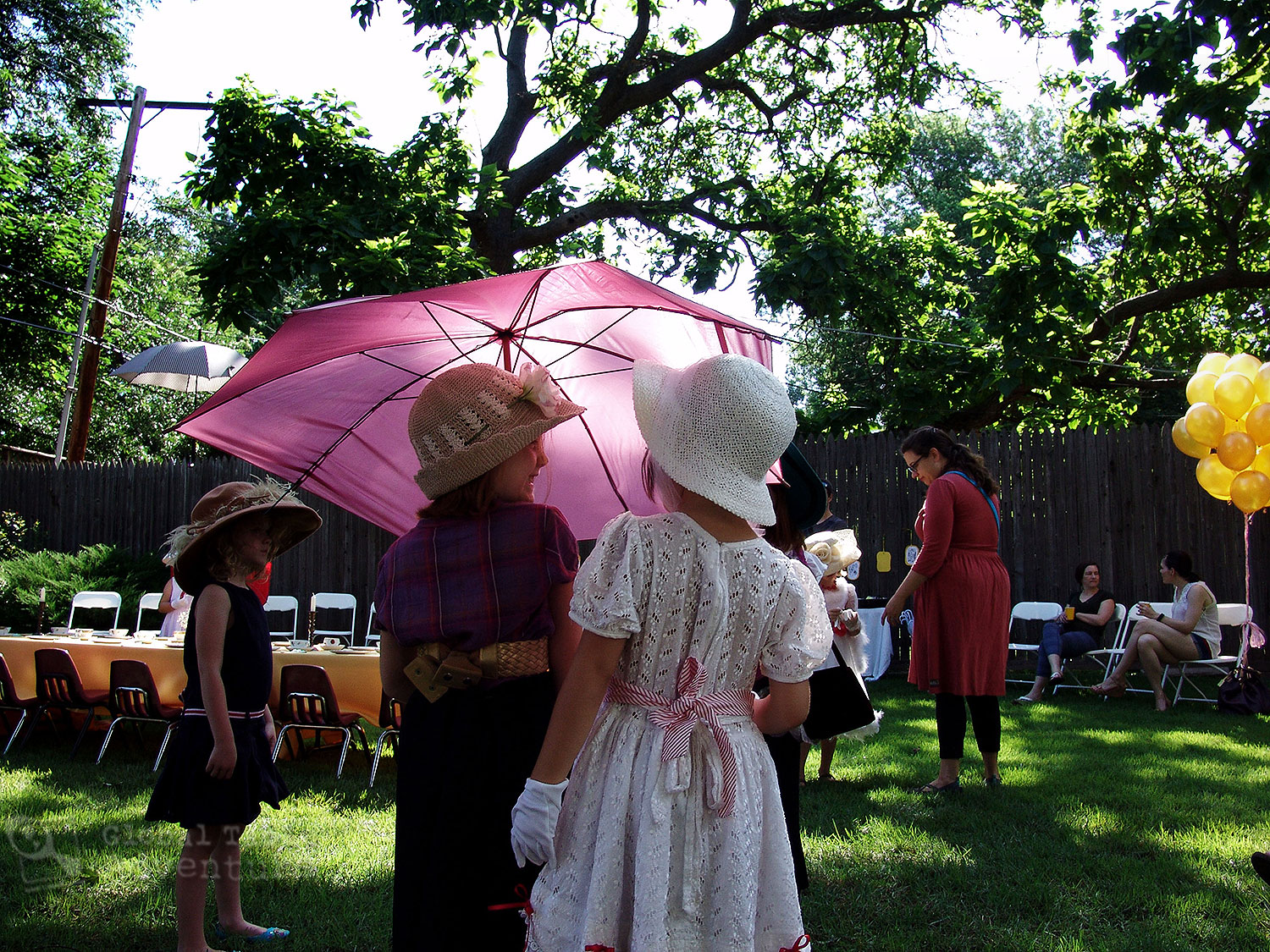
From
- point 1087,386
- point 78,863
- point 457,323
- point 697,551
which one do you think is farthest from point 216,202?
point 1087,386

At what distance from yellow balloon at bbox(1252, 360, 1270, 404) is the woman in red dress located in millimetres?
3995

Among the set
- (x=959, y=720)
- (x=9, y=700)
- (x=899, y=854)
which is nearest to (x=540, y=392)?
(x=899, y=854)

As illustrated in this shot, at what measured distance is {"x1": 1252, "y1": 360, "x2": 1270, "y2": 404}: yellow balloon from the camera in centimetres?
804

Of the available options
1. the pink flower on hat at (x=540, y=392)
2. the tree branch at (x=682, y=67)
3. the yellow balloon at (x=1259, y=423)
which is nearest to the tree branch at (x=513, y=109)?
the tree branch at (x=682, y=67)

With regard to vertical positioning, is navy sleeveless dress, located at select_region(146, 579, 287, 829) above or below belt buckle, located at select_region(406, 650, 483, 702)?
below

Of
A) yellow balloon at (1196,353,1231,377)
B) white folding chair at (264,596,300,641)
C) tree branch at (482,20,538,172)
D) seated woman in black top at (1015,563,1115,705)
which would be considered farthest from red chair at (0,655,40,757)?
tree branch at (482,20,538,172)

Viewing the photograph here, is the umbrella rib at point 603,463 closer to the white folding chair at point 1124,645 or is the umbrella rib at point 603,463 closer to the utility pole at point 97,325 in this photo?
the white folding chair at point 1124,645

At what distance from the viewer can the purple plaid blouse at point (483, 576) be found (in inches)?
93.0

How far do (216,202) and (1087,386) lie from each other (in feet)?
36.3

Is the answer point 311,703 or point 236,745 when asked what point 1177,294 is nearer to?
point 311,703

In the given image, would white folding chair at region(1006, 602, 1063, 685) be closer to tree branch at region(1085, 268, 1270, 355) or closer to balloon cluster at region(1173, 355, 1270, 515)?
balloon cluster at region(1173, 355, 1270, 515)

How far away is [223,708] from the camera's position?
3412 mm

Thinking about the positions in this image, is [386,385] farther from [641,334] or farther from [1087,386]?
[1087,386]

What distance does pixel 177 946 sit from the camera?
347cm
